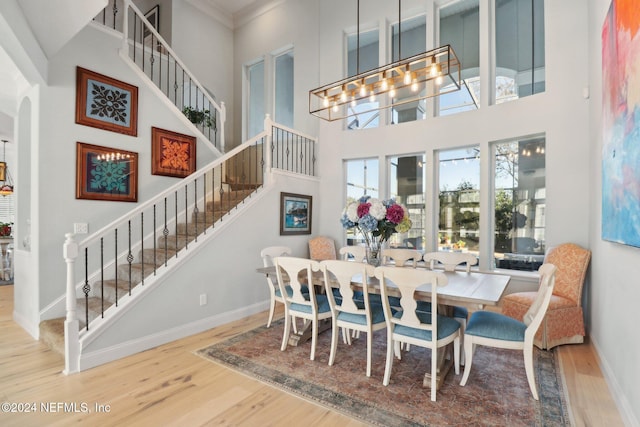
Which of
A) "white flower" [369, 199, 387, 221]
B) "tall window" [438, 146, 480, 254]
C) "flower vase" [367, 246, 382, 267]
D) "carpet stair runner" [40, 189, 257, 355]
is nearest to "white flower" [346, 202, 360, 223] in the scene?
"white flower" [369, 199, 387, 221]

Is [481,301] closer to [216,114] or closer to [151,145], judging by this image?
[151,145]

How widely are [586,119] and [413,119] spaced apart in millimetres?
2311

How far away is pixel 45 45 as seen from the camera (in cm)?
333

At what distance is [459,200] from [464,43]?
8.21 feet

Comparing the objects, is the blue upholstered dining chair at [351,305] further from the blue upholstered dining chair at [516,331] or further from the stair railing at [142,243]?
the stair railing at [142,243]

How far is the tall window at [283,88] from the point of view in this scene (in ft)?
23.5

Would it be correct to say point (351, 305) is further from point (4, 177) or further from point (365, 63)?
point (4, 177)

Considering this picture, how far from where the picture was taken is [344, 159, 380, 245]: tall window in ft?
19.8

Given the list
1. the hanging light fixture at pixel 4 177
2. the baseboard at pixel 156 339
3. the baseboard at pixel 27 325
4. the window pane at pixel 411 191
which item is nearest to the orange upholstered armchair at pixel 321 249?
the window pane at pixel 411 191

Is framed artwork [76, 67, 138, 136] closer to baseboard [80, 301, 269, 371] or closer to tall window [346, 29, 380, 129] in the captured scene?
baseboard [80, 301, 269, 371]

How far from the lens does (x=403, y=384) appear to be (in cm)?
264

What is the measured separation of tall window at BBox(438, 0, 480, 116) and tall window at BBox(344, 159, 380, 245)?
59.9 inches

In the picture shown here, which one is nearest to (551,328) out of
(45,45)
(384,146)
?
(384,146)

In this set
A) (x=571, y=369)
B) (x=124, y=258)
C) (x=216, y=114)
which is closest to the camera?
(x=571, y=369)
